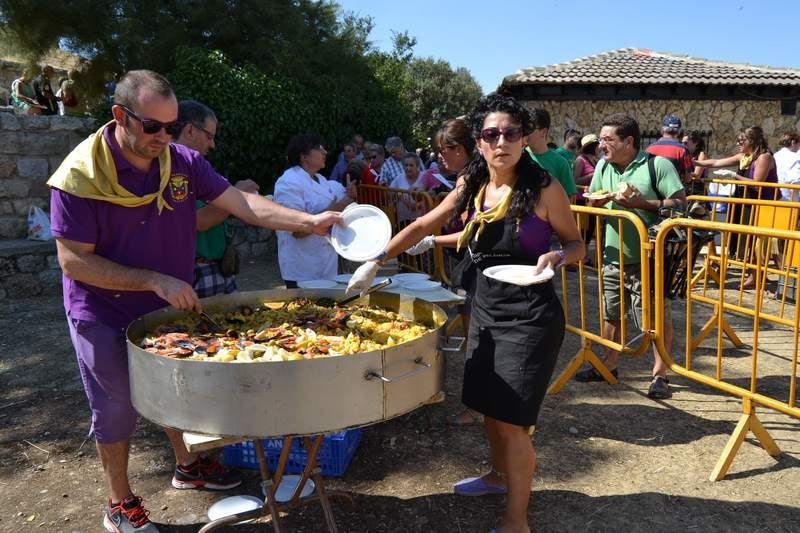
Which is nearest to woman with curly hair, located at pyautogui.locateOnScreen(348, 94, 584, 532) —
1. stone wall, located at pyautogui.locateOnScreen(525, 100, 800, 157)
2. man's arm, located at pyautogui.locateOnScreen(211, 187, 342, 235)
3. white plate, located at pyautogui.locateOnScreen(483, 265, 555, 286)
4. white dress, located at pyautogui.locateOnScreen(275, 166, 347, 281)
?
white plate, located at pyautogui.locateOnScreen(483, 265, 555, 286)

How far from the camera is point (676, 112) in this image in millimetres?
17562

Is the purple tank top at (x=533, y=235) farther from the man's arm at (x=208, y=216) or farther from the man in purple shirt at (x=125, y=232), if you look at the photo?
the man's arm at (x=208, y=216)

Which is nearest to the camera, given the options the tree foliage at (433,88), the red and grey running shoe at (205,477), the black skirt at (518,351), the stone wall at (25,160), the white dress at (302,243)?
the black skirt at (518,351)

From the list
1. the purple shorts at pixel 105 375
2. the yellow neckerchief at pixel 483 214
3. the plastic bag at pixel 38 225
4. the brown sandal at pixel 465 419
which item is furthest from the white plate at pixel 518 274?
the plastic bag at pixel 38 225

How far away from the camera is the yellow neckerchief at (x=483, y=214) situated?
112 inches

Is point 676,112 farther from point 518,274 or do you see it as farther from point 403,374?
point 403,374

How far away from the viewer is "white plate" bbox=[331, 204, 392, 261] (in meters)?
2.97

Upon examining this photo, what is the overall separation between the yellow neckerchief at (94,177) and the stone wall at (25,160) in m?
6.60

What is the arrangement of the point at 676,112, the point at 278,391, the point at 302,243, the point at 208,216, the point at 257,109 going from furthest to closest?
the point at 676,112 < the point at 257,109 < the point at 302,243 < the point at 208,216 < the point at 278,391

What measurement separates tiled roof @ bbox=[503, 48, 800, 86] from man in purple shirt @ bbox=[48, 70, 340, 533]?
1530 centimetres

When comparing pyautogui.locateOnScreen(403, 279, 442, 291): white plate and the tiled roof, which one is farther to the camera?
the tiled roof

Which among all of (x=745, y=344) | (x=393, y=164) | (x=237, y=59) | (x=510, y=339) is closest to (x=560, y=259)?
(x=510, y=339)

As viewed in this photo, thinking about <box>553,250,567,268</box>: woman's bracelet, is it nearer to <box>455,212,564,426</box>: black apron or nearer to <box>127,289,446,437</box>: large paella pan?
<box>455,212,564,426</box>: black apron

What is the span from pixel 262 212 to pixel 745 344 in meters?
4.99
